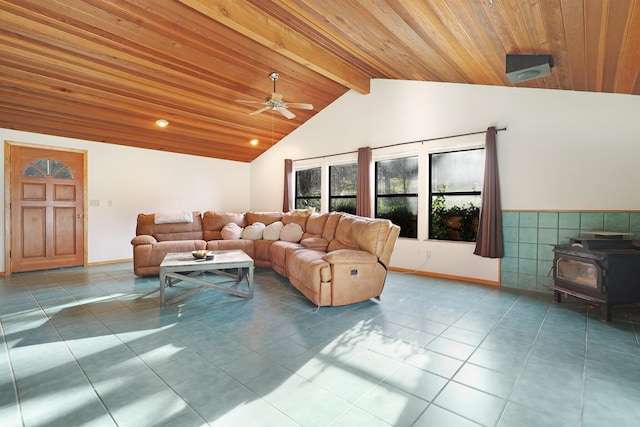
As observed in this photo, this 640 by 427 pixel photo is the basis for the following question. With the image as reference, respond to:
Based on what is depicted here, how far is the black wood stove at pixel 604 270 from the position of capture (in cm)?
286

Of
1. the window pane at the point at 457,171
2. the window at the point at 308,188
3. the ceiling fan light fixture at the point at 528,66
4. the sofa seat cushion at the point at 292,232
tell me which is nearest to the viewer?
the ceiling fan light fixture at the point at 528,66

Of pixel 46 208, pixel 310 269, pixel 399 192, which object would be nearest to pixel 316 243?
pixel 310 269

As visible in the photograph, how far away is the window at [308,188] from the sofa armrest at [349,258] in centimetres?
337

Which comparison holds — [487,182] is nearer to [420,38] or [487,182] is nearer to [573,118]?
[573,118]

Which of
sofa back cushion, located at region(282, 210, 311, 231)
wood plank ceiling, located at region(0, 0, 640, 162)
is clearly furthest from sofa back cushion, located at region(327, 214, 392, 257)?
wood plank ceiling, located at region(0, 0, 640, 162)

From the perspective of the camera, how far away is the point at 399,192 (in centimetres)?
534

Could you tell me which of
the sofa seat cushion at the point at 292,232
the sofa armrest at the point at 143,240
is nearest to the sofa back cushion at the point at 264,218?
the sofa seat cushion at the point at 292,232

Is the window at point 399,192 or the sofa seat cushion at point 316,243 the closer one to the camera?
the sofa seat cushion at point 316,243

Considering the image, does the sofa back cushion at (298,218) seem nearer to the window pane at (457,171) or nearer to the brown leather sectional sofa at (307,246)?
the brown leather sectional sofa at (307,246)

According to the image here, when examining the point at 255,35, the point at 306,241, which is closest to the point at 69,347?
the point at 306,241

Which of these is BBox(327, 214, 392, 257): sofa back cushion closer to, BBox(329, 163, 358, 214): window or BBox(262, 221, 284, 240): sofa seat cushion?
BBox(262, 221, 284, 240): sofa seat cushion

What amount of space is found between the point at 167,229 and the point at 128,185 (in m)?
1.64

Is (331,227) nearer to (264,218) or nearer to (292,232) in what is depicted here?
(292,232)

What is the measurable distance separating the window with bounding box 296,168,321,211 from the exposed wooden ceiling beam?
2263 mm
